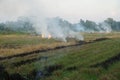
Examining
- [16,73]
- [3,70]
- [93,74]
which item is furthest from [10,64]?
[93,74]

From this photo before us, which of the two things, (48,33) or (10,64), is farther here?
(48,33)

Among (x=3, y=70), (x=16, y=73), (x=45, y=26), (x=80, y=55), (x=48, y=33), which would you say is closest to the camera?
(x=16, y=73)

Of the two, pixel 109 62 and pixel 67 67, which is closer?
pixel 67 67

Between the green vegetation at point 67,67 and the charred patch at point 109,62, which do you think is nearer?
the green vegetation at point 67,67

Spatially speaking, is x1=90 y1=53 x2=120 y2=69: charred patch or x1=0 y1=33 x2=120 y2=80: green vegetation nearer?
x1=0 y1=33 x2=120 y2=80: green vegetation

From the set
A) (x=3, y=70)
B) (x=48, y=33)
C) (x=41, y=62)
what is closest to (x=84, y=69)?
(x=41, y=62)

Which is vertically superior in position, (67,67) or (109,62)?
(109,62)

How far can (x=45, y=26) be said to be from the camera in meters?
170

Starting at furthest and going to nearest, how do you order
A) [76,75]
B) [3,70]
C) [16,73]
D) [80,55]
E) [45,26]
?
[45,26], [80,55], [3,70], [16,73], [76,75]

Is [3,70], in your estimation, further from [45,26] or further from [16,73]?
[45,26]

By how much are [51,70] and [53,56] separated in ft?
42.0

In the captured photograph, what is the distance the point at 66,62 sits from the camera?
217 feet

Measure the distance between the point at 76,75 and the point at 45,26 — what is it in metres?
116

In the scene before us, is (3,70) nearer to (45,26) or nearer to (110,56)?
(110,56)
